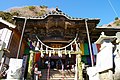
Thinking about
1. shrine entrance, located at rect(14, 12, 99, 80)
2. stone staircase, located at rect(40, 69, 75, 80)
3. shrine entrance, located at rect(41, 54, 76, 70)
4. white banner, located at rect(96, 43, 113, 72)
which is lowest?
stone staircase, located at rect(40, 69, 75, 80)

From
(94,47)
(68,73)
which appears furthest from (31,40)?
(94,47)

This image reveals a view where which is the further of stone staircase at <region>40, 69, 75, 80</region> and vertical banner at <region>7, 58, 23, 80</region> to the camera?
stone staircase at <region>40, 69, 75, 80</region>

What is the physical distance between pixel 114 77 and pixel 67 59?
11.0 m

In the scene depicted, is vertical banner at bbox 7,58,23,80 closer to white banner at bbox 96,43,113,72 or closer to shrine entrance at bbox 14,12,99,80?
shrine entrance at bbox 14,12,99,80

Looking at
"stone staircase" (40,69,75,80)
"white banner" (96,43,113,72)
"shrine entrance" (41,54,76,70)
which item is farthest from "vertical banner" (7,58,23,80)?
"shrine entrance" (41,54,76,70)

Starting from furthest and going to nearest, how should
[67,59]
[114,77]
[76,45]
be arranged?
[67,59] < [76,45] < [114,77]

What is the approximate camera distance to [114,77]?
634 centimetres

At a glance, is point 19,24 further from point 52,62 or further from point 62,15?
point 52,62

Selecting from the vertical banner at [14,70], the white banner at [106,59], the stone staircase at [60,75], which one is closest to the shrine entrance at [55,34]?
the stone staircase at [60,75]

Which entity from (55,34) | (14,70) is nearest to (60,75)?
(55,34)

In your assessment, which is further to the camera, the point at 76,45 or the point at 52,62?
the point at 52,62

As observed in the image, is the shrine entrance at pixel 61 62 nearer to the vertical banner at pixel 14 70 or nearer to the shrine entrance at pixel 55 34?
the shrine entrance at pixel 55 34

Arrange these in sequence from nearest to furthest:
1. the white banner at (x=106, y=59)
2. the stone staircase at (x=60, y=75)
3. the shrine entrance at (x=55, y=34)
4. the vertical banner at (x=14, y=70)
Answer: the white banner at (x=106, y=59)
the vertical banner at (x=14, y=70)
the stone staircase at (x=60, y=75)
the shrine entrance at (x=55, y=34)

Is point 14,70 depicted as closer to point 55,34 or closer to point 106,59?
point 106,59
